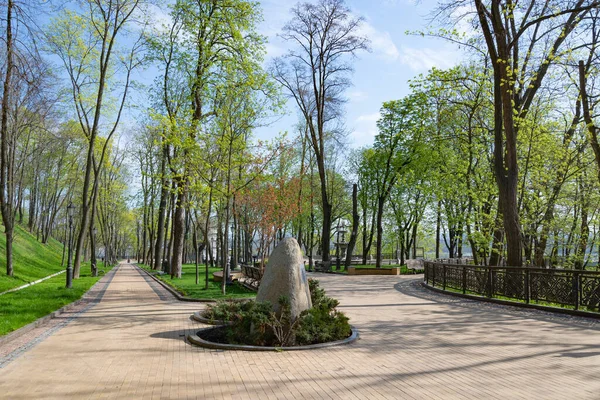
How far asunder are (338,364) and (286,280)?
7.39 feet

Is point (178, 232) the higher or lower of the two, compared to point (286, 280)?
higher

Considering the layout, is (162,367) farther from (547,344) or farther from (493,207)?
(493,207)

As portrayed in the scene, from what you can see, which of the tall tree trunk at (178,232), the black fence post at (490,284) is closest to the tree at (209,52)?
the tall tree trunk at (178,232)

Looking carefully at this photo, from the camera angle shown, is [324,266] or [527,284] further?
[324,266]

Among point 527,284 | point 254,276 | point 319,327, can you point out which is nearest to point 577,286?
point 527,284

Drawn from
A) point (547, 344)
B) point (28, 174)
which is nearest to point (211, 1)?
point (547, 344)

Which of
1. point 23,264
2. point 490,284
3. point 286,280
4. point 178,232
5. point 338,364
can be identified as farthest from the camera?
point 23,264

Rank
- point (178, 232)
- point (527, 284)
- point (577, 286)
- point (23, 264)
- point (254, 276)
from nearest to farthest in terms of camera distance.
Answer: point (577, 286) → point (527, 284) → point (254, 276) → point (178, 232) → point (23, 264)

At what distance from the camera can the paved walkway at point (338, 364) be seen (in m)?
5.47

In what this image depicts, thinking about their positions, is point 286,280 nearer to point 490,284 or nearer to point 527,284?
point 527,284

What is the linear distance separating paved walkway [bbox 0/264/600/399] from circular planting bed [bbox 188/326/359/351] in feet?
0.62

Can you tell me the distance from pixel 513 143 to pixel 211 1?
1502 cm

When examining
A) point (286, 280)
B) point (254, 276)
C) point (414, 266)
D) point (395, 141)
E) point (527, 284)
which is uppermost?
point (395, 141)

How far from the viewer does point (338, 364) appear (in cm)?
679
